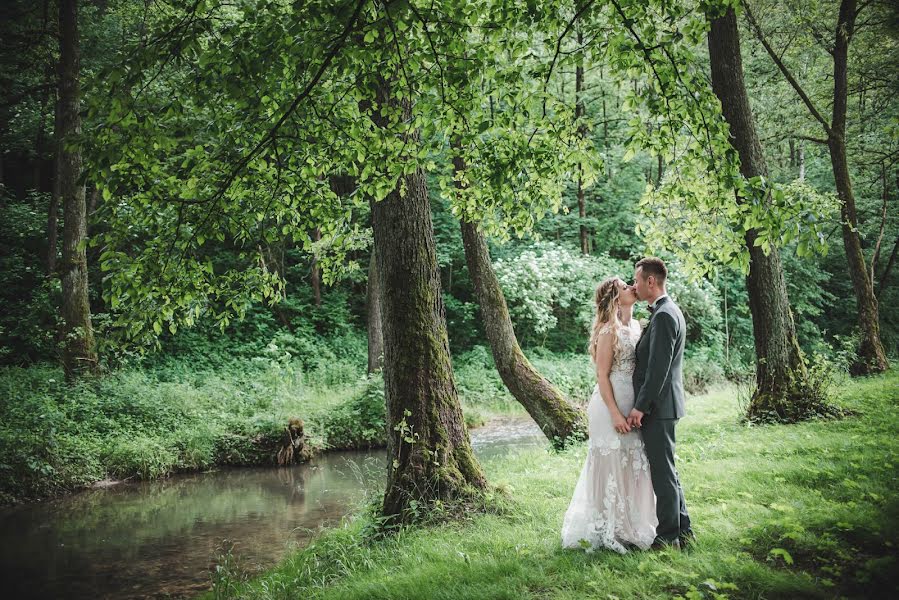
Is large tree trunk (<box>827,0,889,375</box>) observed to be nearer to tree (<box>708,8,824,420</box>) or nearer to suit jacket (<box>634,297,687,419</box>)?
tree (<box>708,8,824,420</box>)

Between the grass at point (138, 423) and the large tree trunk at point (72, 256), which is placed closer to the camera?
the grass at point (138, 423)

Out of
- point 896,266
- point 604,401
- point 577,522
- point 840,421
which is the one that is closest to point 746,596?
point 577,522

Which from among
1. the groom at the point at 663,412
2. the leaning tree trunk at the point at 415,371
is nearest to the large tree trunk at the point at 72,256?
the leaning tree trunk at the point at 415,371

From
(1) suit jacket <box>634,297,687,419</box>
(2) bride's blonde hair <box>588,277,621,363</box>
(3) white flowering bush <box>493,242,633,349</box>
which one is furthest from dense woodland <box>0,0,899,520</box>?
(2) bride's blonde hair <box>588,277,621,363</box>

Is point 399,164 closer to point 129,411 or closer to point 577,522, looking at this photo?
point 577,522

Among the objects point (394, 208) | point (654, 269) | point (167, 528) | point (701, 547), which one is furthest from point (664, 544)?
point (167, 528)

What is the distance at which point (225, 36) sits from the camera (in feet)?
12.3

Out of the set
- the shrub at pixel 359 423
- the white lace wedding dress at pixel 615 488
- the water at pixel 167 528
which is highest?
the white lace wedding dress at pixel 615 488

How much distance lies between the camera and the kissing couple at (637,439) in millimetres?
4219

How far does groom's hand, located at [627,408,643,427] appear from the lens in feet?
14.0

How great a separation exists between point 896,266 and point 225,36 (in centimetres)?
2448

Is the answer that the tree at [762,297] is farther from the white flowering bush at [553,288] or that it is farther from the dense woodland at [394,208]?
the white flowering bush at [553,288]

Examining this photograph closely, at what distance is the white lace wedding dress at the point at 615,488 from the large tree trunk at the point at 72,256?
11.9m

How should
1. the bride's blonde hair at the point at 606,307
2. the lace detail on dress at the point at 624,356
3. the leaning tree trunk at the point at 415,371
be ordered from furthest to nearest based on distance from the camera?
the leaning tree trunk at the point at 415,371
the bride's blonde hair at the point at 606,307
the lace detail on dress at the point at 624,356
